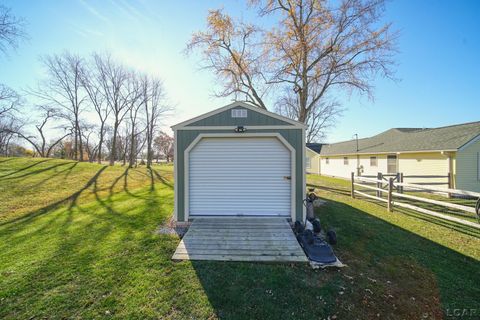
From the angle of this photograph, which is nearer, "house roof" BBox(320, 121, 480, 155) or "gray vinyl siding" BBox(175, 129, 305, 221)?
"gray vinyl siding" BBox(175, 129, 305, 221)

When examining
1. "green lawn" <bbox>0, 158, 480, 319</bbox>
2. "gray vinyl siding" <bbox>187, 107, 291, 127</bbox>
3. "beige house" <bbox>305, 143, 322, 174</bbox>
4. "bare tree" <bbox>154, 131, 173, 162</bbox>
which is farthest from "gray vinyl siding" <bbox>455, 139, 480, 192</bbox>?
"bare tree" <bbox>154, 131, 173, 162</bbox>

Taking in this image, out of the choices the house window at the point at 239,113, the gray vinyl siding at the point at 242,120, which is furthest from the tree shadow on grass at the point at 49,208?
the house window at the point at 239,113

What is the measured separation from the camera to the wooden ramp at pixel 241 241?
12.5ft

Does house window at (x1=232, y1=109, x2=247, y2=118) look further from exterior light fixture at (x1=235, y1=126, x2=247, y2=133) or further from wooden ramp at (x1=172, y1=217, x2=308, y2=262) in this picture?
wooden ramp at (x1=172, y1=217, x2=308, y2=262)

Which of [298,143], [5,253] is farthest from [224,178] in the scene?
[5,253]

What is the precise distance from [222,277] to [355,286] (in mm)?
2093

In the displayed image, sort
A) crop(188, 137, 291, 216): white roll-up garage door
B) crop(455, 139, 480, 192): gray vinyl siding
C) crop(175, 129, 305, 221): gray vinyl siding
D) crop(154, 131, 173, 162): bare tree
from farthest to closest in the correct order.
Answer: crop(154, 131, 173, 162): bare tree → crop(455, 139, 480, 192): gray vinyl siding → crop(188, 137, 291, 216): white roll-up garage door → crop(175, 129, 305, 221): gray vinyl siding

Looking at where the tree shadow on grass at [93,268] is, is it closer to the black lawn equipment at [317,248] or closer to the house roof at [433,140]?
the black lawn equipment at [317,248]

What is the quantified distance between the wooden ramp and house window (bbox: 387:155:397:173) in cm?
1380

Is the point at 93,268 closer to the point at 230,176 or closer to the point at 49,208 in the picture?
the point at 230,176

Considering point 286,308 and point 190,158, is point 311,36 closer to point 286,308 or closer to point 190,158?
point 190,158

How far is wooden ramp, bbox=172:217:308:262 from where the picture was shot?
12.5 ft

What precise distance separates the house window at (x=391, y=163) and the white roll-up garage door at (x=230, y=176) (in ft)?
45.3

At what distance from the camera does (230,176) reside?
5.91 meters
